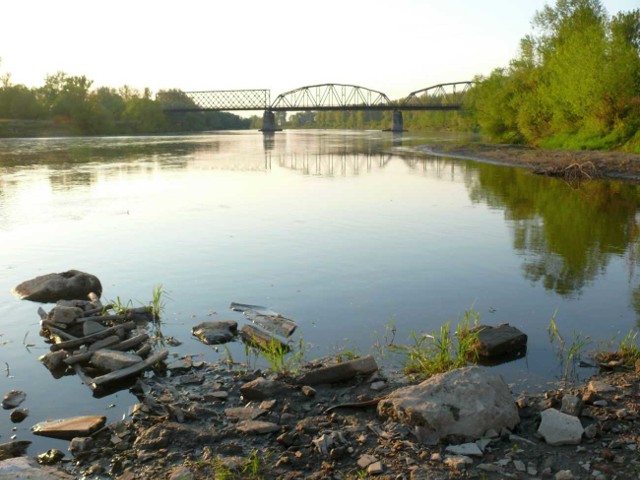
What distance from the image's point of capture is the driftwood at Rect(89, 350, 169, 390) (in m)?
9.34

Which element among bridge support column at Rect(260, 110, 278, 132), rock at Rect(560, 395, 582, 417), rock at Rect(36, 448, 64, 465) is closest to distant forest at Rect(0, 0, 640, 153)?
rock at Rect(560, 395, 582, 417)

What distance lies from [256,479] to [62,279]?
366 inches

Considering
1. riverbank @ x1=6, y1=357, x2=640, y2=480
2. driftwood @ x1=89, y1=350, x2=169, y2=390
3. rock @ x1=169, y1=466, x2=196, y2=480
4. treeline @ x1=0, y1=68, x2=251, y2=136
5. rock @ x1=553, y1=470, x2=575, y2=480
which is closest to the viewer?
rock @ x1=553, y1=470, x2=575, y2=480

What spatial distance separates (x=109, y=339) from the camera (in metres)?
10.8

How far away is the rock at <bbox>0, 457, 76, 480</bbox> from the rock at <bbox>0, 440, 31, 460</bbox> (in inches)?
20.1

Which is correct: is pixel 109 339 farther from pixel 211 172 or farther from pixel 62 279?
pixel 211 172

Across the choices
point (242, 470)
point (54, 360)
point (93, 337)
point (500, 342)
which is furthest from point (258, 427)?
point (500, 342)

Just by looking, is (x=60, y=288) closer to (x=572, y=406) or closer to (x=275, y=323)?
(x=275, y=323)

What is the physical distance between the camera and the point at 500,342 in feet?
33.9

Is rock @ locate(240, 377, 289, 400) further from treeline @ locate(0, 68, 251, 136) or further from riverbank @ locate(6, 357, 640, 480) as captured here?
treeline @ locate(0, 68, 251, 136)

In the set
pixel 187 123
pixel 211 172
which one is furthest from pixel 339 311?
pixel 187 123

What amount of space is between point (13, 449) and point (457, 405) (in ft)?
18.4

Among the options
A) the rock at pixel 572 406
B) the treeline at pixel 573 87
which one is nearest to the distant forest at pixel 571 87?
the treeline at pixel 573 87

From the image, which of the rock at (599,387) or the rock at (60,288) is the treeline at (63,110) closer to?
the rock at (60,288)
